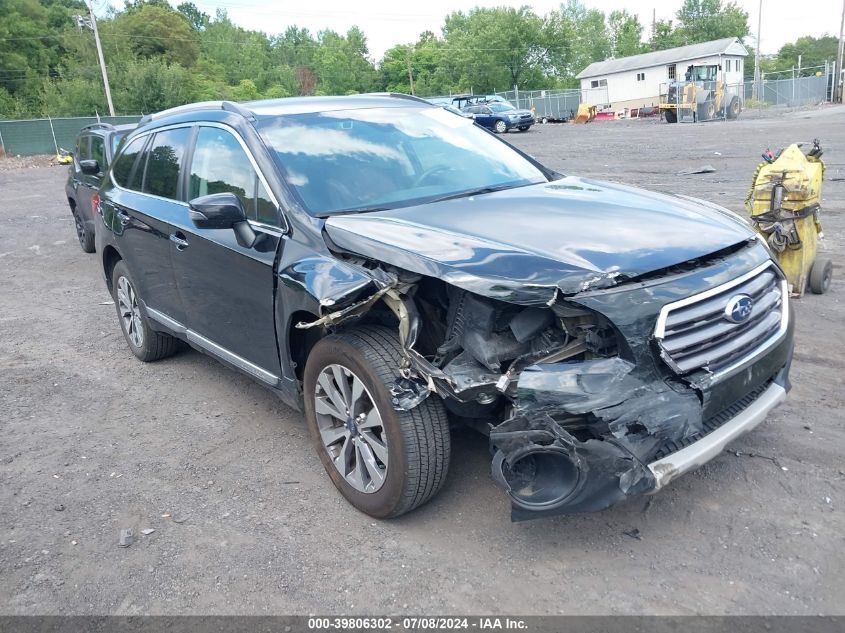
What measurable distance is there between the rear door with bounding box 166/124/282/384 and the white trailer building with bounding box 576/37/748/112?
5542 centimetres

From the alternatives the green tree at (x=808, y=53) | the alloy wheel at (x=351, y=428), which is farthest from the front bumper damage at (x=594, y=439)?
the green tree at (x=808, y=53)

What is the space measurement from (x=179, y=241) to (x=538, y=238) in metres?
2.46

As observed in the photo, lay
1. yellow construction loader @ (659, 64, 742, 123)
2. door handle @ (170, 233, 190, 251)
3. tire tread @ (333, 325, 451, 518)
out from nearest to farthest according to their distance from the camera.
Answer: tire tread @ (333, 325, 451, 518)
door handle @ (170, 233, 190, 251)
yellow construction loader @ (659, 64, 742, 123)

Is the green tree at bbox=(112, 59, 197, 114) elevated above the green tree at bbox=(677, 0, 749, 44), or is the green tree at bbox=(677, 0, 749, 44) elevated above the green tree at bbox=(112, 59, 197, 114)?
the green tree at bbox=(677, 0, 749, 44)

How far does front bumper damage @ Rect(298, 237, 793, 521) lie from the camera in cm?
267

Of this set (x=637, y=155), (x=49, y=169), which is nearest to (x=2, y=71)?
(x=49, y=169)

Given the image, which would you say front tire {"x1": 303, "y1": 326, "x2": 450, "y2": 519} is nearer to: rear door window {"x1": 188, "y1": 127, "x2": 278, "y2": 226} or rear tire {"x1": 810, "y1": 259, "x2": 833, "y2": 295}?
rear door window {"x1": 188, "y1": 127, "x2": 278, "y2": 226}

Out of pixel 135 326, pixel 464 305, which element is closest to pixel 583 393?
pixel 464 305

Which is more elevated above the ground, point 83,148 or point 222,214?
point 83,148

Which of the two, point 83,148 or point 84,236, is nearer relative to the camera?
point 83,148

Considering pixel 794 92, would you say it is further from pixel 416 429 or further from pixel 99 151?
pixel 416 429

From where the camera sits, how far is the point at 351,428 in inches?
134

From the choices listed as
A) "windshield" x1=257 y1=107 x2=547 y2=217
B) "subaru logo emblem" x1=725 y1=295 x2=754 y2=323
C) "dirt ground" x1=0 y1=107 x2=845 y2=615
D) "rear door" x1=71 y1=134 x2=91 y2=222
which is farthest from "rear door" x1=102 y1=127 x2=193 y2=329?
"rear door" x1=71 y1=134 x2=91 y2=222

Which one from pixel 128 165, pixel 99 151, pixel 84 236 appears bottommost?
pixel 84 236
